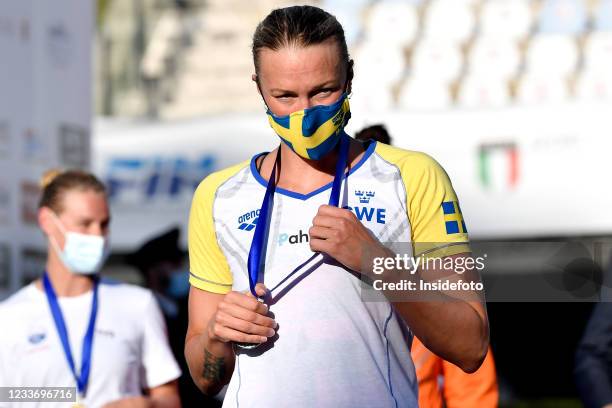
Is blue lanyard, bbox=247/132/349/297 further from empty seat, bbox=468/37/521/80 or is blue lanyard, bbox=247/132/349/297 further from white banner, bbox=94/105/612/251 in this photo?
empty seat, bbox=468/37/521/80

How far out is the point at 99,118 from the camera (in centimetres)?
1180

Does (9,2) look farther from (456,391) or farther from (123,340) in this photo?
(456,391)

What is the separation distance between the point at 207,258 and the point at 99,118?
9.19 metres

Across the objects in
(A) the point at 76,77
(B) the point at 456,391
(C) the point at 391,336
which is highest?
(A) the point at 76,77

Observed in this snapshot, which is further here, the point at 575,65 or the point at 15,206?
the point at 575,65

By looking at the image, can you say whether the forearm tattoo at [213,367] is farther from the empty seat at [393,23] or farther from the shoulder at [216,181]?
the empty seat at [393,23]

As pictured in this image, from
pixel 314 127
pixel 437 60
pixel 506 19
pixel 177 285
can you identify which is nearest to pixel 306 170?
pixel 314 127

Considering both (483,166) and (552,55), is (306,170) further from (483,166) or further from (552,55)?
(552,55)

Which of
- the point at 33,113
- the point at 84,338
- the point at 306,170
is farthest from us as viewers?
the point at 33,113

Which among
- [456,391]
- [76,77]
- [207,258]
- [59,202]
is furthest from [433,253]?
[76,77]

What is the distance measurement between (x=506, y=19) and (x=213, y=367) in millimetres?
11142

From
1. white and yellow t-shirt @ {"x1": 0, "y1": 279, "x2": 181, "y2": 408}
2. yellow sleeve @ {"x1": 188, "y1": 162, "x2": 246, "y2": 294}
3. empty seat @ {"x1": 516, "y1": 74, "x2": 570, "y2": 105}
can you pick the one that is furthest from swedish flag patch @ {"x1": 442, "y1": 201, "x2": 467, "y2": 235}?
empty seat @ {"x1": 516, "y1": 74, "x2": 570, "y2": 105}

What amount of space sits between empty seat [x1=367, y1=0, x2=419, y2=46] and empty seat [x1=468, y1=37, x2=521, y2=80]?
83 cm

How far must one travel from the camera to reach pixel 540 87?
1225 centimetres
